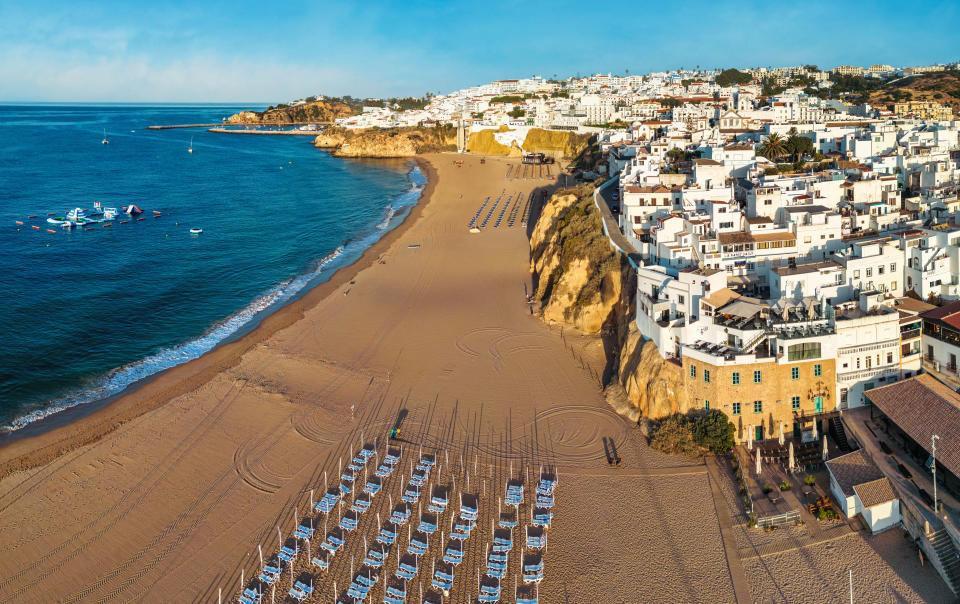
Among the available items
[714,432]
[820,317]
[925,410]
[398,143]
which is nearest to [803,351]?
[820,317]

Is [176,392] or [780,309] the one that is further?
[176,392]

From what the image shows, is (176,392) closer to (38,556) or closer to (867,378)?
(38,556)

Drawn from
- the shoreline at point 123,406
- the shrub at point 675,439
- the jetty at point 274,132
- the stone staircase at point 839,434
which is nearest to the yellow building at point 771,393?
the stone staircase at point 839,434

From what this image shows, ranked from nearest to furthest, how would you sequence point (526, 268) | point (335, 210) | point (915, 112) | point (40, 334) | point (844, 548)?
1. point (844, 548)
2. point (40, 334)
3. point (526, 268)
4. point (335, 210)
5. point (915, 112)

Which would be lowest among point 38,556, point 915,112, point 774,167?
point 38,556

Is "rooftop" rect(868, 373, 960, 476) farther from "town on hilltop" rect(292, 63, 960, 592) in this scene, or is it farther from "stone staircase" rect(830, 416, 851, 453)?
"stone staircase" rect(830, 416, 851, 453)

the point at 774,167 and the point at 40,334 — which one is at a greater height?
the point at 774,167

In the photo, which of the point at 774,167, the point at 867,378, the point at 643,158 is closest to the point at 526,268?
the point at 643,158

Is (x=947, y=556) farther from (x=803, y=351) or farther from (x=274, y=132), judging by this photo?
(x=274, y=132)
